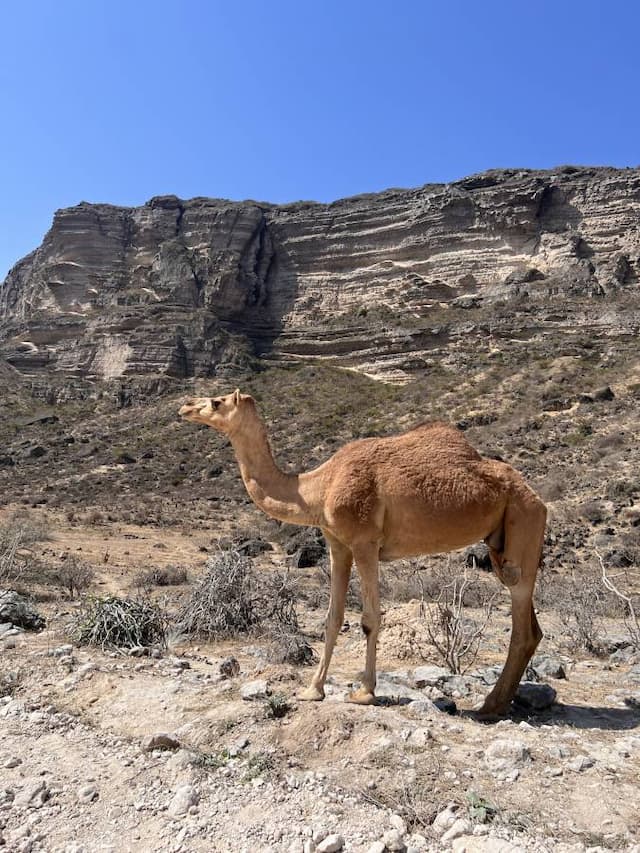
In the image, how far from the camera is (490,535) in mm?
4867

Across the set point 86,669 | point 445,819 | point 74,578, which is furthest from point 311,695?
point 74,578

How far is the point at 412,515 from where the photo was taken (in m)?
4.62

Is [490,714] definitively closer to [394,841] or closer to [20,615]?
[394,841]

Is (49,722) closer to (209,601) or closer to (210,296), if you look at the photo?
(209,601)

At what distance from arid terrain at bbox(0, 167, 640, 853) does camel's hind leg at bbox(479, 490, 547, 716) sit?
295 millimetres

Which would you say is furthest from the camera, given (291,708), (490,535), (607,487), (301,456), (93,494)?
(301,456)

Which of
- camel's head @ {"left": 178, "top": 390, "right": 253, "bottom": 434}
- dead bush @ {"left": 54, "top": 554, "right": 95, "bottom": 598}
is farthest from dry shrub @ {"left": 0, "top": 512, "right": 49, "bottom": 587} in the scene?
camel's head @ {"left": 178, "top": 390, "right": 253, "bottom": 434}

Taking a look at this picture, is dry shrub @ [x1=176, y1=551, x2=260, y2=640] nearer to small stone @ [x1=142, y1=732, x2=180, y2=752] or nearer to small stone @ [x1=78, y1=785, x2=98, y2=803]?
small stone @ [x1=142, y1=732, x2=180, y2=752]

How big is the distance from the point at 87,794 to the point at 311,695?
65.4 inches

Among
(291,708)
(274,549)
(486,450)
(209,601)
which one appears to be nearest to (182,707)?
(291,708)

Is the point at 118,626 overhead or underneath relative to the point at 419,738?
underneath

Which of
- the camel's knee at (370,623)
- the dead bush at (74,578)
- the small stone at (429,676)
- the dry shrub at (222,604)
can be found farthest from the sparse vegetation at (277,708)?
the dead bush at (74,578)

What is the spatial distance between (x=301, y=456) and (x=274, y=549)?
16.6 meters

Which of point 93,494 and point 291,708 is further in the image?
point 93,494
